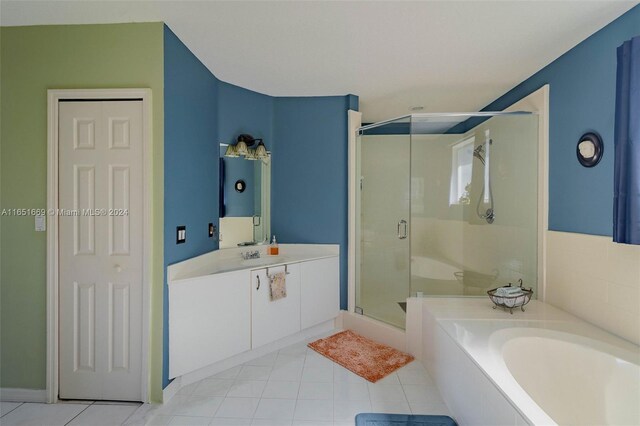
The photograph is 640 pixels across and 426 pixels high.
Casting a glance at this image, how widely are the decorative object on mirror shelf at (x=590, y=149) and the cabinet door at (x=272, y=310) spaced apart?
236cm

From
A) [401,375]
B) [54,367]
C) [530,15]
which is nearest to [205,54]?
[530,15]

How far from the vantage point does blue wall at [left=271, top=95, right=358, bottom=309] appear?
3.07 metres

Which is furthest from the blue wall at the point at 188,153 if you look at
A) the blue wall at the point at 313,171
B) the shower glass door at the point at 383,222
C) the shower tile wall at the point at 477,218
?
the shower tile wall at the point at 477,218

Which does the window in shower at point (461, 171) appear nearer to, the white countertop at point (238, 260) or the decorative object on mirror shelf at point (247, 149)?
the white countertop at point (238, 260)

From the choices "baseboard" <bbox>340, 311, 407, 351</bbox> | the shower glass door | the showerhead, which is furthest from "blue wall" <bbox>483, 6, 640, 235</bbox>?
"baseboard" <bbox>340, 311, 407, 351</bbox>

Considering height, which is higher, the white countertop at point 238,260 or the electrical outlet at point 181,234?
the electrical outlet at point 181,234

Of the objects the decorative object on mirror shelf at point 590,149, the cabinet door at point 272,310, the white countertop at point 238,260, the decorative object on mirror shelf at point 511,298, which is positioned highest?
the decorative object on mirror shelf at point 590,149

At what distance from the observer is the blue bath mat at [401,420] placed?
5.54 ft

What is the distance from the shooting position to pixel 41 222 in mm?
1897

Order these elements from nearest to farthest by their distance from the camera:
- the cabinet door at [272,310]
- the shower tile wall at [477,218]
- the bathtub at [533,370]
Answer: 1. the bathtub at [533,370]
2. the cabinet door at [272,310]
3. the shower tile wall at [477,218]

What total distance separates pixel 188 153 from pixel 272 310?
1.49 metres

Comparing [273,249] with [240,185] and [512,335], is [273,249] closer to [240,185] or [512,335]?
[240,185]

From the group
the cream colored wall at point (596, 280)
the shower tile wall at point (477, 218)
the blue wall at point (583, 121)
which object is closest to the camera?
the cream colored wall at point (596, 280)

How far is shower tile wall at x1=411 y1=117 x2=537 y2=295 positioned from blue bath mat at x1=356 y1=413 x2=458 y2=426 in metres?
1.04
